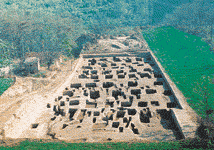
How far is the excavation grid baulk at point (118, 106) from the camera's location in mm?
14008

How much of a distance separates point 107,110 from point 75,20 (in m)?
41.2

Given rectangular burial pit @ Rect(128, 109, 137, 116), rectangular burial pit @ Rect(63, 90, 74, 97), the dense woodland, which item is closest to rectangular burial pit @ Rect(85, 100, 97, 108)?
rectangular burial pit @ Rect(63, 90, 74, 97)

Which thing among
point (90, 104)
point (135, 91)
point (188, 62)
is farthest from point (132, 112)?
point (188, 62)

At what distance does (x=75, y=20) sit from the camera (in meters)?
52.0

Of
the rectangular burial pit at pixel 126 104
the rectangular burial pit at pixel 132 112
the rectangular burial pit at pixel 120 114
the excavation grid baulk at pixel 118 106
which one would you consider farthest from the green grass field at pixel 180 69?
the rectangular burial pit at pixel 126 104

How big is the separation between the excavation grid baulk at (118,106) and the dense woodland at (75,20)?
1346 cm

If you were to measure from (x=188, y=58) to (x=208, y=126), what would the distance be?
17.0m

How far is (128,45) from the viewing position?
35.0 m

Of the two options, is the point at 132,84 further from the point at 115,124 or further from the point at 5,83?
the point at 5,83

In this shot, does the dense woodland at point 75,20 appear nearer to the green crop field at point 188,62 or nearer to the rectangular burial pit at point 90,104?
the green crop field at point 188,62

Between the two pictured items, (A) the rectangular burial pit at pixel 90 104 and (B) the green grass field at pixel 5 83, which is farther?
(B) the green grass field at pixel 5 83

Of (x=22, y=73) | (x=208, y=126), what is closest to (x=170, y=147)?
(x=208, y=126)

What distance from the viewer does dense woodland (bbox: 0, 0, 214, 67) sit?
34.4 meters

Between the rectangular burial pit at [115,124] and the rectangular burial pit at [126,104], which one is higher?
the rectangular burial pit at [126,104]
